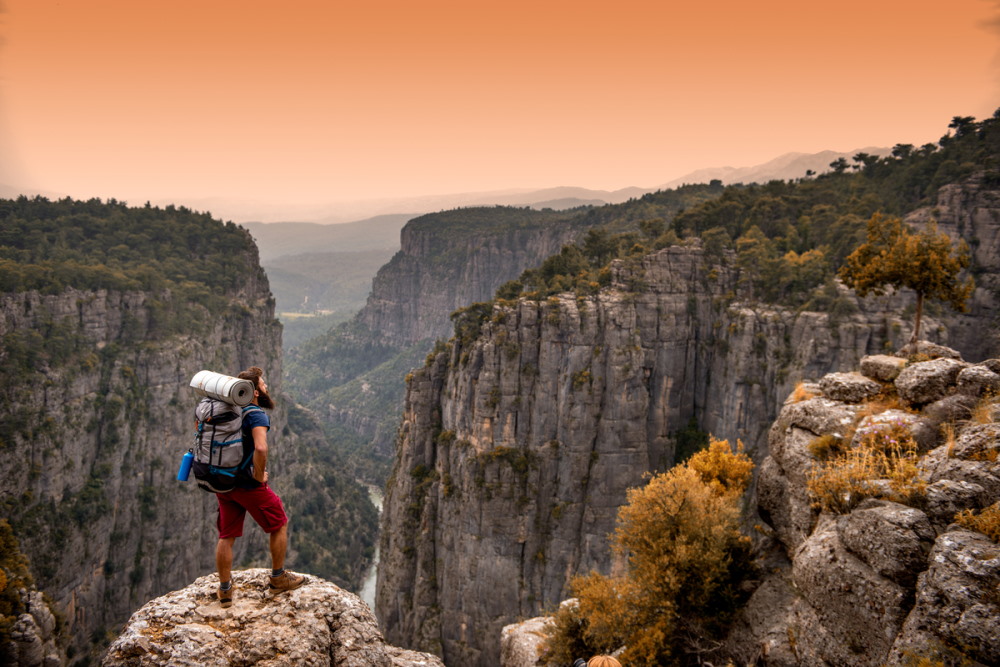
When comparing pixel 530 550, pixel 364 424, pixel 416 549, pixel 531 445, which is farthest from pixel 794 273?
pixel 364 424

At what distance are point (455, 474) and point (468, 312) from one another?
17.8 m

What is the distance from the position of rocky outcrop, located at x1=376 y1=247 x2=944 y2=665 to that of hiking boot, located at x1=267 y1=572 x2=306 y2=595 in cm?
4783

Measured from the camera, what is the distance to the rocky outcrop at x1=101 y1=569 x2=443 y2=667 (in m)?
7.82

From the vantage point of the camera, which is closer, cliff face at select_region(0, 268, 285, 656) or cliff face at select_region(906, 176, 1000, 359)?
cliff face at select_region(906, 176, 1000, 359)

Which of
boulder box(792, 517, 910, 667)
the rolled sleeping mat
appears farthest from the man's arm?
boulder box(792, 517, 910, 667)

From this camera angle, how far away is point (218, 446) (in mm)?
8438

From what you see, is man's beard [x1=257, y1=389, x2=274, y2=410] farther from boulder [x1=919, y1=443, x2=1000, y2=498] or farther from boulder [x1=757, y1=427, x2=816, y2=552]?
boulder [x1=757, y1=427, x2=816, y2=552]

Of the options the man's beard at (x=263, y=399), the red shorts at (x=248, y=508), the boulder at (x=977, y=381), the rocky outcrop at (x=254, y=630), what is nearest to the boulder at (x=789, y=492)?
the boulder at (x=977, y=381)

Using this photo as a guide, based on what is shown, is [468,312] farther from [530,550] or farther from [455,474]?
[530,550]

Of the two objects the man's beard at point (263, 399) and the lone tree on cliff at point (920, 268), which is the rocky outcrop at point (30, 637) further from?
the lone tree on cliff at point (920, 268)

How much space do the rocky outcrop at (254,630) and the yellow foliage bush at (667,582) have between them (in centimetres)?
761

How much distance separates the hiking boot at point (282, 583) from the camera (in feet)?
30.3

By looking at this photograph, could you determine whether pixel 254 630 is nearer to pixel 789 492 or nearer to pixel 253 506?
→ pixel 253 506

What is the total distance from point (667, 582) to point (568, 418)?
1626 inches
